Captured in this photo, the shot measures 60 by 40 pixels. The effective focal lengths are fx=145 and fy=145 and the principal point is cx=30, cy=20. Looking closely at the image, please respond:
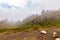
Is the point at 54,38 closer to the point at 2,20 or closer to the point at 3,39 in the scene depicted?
the point at 3,39

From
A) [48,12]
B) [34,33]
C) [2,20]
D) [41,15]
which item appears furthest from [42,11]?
[34,33]

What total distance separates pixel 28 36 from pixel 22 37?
75cm

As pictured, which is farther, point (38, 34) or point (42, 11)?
point (42, 11)

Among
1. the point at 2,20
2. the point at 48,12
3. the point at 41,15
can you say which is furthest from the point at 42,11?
the point at 2,20

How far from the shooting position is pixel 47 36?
17234mm

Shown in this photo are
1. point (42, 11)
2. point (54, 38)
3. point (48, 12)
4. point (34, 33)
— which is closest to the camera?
point (54, 38)

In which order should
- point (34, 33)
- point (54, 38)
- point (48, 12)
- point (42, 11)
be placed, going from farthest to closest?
point (48, 12), point (42, 11), point (34, 33), point (54, 38)

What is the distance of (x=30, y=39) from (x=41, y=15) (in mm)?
66328

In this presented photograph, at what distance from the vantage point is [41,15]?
82875mm

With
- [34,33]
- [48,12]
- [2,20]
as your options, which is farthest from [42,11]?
[34,33]

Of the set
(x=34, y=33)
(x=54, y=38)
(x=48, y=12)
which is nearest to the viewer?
(x=54, y=38)

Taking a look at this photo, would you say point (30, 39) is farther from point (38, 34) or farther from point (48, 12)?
point (48, 12)

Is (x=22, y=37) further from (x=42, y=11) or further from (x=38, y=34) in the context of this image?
(x=42, y=11)

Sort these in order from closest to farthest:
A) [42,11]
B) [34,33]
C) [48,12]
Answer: [34,33], [42,11], [48,12]
